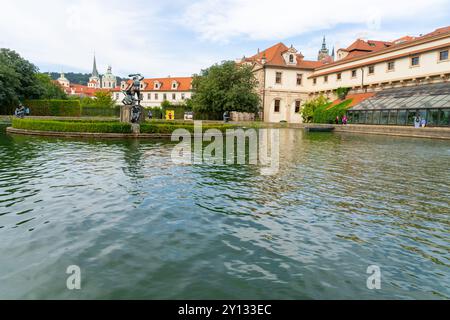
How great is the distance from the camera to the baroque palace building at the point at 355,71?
37.6m

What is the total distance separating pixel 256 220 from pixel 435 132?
92.9 feet

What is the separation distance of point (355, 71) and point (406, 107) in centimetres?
1616

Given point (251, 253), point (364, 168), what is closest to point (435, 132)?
→ point (364, 168)

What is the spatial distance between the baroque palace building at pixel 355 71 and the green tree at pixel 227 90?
7.45 m

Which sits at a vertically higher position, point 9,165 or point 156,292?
point 9,165

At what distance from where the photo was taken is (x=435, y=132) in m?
28.5

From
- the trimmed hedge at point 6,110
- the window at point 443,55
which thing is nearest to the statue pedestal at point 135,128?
the window at point 443,55

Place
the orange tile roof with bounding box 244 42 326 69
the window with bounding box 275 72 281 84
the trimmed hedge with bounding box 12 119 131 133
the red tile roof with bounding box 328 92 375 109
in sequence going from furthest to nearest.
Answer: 1. the orange tile roof with bounding box 244 42 326 69
2. the window with bounding box 275 72 281 84
3. the red tile roof with bounding box 328 92 375 109
4. the trimmed hedge with bounding box 12 119 131 133

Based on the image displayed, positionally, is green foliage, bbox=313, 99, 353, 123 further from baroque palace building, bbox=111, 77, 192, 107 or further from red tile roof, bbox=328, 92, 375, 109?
baroque palace building, bbox=111, 77, 192, 107

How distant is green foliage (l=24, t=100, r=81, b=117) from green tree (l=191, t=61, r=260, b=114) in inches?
755

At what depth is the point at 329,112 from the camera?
47062mm

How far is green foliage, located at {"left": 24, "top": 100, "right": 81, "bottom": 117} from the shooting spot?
49.0 metres

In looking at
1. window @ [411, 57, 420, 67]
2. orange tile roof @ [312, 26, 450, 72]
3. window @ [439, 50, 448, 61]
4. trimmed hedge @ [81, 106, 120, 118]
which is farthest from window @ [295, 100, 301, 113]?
trimmed hedge @ [81, 106, 120, 118]

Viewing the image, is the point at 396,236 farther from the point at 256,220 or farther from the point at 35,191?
the point at 35,191
